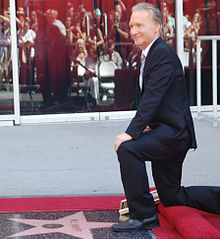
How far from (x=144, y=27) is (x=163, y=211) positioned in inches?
46.4

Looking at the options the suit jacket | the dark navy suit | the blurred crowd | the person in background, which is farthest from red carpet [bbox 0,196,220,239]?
the person in background

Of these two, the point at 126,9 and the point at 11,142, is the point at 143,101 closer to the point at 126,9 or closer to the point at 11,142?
the point at 11,142

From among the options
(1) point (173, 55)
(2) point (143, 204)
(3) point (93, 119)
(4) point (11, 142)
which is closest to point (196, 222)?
(2) point (143, 204)

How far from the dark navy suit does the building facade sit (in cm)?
479

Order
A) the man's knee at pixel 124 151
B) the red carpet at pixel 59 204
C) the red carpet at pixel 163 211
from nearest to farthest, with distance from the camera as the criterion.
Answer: the red carpet at pixel 163 211, the man's knee at pixel 124 151, the red carpet at pixel 59 204

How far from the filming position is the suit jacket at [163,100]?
3436 millimetres

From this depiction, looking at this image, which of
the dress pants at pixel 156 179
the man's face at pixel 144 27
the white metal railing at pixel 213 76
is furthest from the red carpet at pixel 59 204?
the white metal railing at pixel 213 76

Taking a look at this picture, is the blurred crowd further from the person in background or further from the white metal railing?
the white metal railing

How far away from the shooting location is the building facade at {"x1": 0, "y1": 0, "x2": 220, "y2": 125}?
8.18m

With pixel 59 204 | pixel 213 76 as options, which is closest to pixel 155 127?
pixel 59 204

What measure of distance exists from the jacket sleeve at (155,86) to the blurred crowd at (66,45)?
16.2 ft

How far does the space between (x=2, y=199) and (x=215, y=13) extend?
5.27 metres

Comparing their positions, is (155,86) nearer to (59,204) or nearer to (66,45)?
(59,204)

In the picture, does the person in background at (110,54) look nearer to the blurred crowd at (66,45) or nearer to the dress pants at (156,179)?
the blurred crowd at (66,45)
